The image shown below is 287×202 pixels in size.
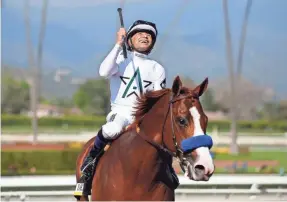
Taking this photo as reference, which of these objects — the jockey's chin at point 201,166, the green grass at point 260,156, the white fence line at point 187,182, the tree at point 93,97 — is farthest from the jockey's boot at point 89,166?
the tree at point 93,97

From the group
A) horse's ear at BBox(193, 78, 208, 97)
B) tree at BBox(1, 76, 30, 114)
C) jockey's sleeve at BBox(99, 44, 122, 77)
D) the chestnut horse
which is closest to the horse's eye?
the chestnut horse

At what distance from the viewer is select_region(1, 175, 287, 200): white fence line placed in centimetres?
1057

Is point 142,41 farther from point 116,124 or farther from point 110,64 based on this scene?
point 116,124

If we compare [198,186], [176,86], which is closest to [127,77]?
[176,86]

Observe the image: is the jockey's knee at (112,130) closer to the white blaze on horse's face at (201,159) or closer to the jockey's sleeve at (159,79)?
the jockey's sleeve at (159,79)

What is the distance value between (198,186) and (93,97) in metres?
110

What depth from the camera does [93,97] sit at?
121 m

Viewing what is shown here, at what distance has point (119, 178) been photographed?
5090 millimetres

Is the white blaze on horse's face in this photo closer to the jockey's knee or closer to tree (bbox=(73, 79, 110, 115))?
the jockey's knee

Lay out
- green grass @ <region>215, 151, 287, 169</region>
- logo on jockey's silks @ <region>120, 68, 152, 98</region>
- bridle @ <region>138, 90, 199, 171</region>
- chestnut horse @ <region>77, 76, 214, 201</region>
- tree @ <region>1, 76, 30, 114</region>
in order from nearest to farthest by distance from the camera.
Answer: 1. chestnut horse @ <region>77, 76, 214, 201</region>
2. bridle @ <region>138, 90, 199, 171</region>
3. logo on jockey's silks @ <region>120, 68, 152, 98</region>
4. green grass @ <region>215, 151, 287, 169</region>
5. tree @ <region>1, 76, 30, 114</region>

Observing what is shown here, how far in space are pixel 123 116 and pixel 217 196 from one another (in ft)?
19.3

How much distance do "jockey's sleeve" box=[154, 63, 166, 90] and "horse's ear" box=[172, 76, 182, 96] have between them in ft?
1.88

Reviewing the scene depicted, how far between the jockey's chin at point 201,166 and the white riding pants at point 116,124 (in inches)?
36.2

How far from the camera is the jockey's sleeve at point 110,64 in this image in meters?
5.37
